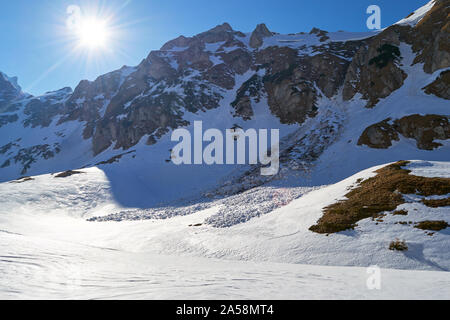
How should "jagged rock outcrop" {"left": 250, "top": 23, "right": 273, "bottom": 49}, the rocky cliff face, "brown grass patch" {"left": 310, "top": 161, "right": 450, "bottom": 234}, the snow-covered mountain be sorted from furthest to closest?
"jagged rock outcrop" {"left": 250, "top": 23, "right": 273, "bottom": 49} → the rocky cliff face → "brown grass patch" {"left": 310, "top": 161, "right": 450, "bottom": 234} → the snow-covered mountain

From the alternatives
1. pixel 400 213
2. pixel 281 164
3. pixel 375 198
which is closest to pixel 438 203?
pixel 400 213

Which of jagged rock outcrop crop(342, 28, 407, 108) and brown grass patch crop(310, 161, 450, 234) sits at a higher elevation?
jagged rock outcrop crop(342, 28, 407, 108)

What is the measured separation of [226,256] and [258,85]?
90608 millimetres

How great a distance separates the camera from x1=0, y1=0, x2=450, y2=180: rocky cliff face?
55.4 metres

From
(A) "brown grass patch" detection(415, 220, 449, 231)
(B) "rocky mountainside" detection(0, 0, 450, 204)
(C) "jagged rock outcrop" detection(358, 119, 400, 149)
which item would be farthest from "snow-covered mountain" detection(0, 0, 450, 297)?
(B) "rocky mountainside" detection(0, 0, 450, 204)

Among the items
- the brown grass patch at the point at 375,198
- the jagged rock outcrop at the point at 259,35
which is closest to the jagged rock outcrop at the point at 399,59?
the brown grass patch at the point at 375,198

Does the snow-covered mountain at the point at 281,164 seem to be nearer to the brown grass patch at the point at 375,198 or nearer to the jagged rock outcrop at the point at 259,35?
the brown grass patch at the point at 375,198

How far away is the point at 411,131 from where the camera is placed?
41688 millimetres

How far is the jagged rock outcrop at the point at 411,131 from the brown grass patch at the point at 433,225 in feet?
110

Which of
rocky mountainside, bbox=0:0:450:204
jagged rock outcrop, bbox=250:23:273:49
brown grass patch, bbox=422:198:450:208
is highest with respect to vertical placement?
jagged rock outcrop, bbox=250:23:273:49

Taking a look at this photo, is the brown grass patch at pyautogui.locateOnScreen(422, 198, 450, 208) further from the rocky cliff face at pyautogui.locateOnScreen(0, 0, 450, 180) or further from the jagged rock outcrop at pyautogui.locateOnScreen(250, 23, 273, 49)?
the jagged rock outcrop at pyautogui.locateOnScreen(250, 23, 273, 49)

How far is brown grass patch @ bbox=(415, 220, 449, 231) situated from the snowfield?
494mm
